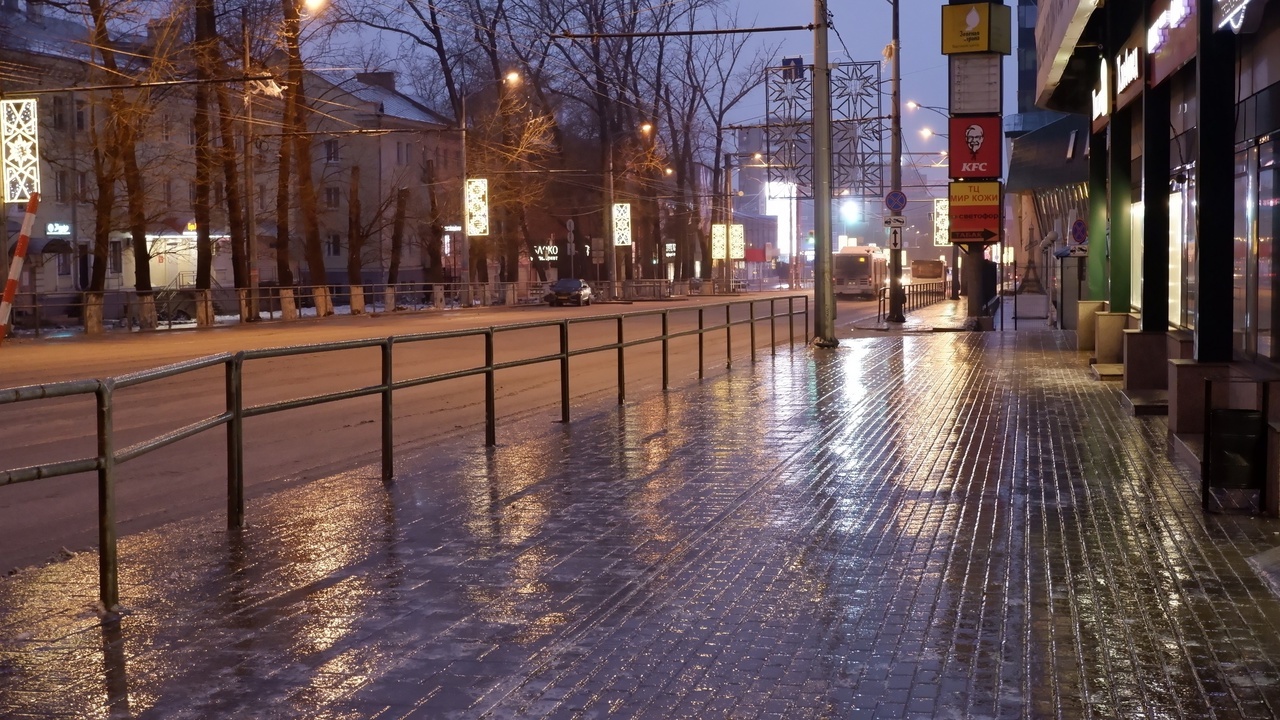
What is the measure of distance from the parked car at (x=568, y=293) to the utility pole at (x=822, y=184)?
3690cm

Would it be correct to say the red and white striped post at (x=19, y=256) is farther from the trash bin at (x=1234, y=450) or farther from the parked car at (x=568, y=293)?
the parked car at (x=568, y=293)

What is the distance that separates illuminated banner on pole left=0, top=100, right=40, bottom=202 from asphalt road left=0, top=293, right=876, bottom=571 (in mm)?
3403

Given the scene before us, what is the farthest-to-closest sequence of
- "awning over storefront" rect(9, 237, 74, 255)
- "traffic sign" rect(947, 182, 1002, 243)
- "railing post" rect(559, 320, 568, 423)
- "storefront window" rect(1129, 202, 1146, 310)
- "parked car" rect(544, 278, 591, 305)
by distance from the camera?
"parked car" rect(544, 278, 591, 305) < "awning over storefront" rect(9, 237, 74, 255) < "traffic sign" rect(947, 182, 1002, 243) < "storefront window" rect(1129, 202, 1146, 310) < "railing post" rect(559, 320, 568, 423)

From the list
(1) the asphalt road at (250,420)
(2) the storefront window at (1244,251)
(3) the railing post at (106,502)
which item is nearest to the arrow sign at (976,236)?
(1) the asphalt road at (250,420)

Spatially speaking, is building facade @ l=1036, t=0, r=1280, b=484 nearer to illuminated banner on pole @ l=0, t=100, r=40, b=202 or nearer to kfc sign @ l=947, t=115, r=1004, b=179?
kfc sign @ l=947, t=115, r=1004, b=179

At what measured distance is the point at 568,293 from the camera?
63375 millimetres

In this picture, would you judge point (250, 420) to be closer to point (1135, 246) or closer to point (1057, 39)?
point (1135, 246)

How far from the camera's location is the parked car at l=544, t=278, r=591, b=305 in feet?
208

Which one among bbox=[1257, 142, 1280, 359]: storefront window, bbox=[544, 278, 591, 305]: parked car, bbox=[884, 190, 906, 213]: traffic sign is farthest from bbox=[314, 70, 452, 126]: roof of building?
bbox=[1257, 142, 1280, 359]: storefront window

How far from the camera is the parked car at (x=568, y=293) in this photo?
63.5m

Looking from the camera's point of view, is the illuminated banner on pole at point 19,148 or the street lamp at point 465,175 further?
the street lamp at point 465,175

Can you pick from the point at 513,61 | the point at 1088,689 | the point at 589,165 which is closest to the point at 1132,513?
the point at 1088,689

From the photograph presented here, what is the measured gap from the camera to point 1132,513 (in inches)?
346

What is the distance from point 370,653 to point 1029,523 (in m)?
4.39
